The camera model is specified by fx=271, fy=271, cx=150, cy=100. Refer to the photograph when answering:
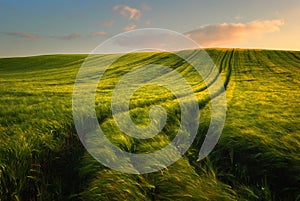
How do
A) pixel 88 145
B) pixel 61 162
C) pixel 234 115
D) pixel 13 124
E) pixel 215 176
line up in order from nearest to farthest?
pixel 215 176 < pixel 61 162 < pixel 88 145 < pixel 13 124 < pixel 234 115

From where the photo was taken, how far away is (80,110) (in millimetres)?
10922

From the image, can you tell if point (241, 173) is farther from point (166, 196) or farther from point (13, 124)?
point (13, 124)

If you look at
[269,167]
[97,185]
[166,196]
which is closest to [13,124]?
[97,185]

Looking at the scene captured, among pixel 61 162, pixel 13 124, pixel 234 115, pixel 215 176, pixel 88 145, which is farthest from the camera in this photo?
pixel 234 115

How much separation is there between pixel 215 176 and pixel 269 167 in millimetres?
1260

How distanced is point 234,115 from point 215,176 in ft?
17.0

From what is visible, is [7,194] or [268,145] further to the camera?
[268,145]

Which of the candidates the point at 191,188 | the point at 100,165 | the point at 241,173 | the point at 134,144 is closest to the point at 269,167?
the point at 241,173

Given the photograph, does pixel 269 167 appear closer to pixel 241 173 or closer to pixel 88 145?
pixel 241 173

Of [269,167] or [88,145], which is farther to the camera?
[88,145]

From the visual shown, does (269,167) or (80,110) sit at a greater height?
(80,110)

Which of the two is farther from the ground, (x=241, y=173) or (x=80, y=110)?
(x=80, y=110)

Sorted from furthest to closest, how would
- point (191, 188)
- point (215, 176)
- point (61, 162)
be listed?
point (61, 162), point (215, 176), point (191, 188)

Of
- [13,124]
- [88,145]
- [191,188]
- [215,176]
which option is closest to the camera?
[191,188]
